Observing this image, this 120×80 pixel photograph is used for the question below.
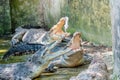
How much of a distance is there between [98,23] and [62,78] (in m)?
2.65

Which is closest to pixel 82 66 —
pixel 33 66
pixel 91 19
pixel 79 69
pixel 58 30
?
pixel 79 69

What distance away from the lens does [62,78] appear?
5.57 m

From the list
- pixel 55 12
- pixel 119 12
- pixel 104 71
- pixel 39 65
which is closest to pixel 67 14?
pixel 55 12

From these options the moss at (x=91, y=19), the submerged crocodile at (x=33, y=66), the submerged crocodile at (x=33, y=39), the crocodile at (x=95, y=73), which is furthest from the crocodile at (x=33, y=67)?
the moss at (x=91, y=19)

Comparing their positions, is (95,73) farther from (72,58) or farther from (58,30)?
(58,30)

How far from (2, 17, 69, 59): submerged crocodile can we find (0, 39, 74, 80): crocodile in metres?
1.59

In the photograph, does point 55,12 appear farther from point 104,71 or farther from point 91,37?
point 104,71

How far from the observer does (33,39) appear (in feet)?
31.9

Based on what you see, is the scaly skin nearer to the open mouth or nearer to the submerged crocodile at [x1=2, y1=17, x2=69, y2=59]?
the open mouth

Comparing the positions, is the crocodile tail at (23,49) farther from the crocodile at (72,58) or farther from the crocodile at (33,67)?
the crocodile at (33,67)

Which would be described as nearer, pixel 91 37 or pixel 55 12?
pixel 91 37

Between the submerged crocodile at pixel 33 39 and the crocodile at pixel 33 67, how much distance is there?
1.59 m

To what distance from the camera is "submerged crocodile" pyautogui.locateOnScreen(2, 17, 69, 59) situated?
779 centimetres

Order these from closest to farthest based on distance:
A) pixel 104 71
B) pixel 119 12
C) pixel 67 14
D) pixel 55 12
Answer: pixel 119 12 < pixel 104 71 < pixel 67 14 < pixel 55 12
